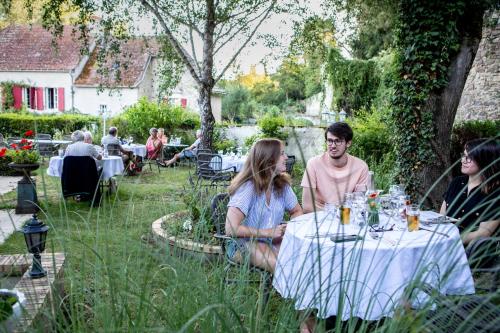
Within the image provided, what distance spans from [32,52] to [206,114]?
1993 centimetres

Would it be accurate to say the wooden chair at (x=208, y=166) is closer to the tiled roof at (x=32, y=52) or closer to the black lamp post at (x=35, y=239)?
the black lamp post at (x=35, y=239)

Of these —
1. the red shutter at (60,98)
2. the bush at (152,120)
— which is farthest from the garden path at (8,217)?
the red shutter at (60,98)

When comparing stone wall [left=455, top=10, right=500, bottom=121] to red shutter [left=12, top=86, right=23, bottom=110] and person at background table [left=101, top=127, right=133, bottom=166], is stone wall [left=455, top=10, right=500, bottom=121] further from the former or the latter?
red shutter [left=12, top=86, right=23, bottom=110]

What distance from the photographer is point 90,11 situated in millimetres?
9055

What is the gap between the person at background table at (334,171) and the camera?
373 cm

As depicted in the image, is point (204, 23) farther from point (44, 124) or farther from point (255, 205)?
point (44, 124)

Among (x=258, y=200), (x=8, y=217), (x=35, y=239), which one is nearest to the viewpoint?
(x=35, y=239)

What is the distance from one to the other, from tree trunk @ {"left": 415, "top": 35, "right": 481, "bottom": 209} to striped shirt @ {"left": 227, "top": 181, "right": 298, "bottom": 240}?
125 inches

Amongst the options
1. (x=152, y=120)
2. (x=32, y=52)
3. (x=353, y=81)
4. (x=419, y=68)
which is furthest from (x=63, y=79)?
(x=419, y=68)

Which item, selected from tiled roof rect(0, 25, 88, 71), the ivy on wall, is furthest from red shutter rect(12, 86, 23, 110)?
the ivy on wall

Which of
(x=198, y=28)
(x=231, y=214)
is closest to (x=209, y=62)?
(x=198, y=28)

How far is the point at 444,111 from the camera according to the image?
5.86 metres

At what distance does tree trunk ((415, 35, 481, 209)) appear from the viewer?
574 cm

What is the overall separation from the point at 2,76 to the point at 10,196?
66.6ft
